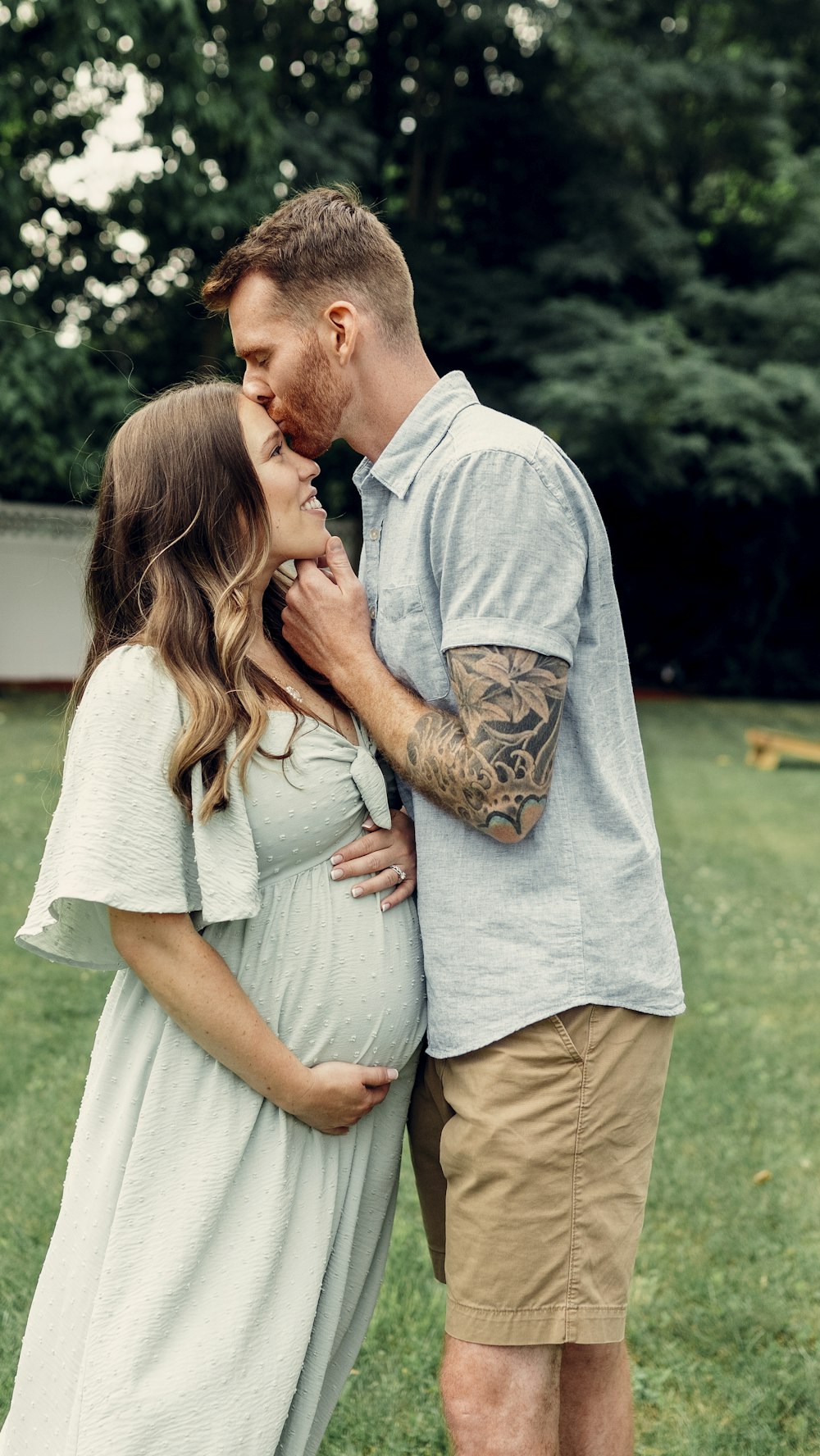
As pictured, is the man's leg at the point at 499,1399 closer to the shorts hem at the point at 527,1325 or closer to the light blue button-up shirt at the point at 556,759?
the shorts hem at the point at 527,1325

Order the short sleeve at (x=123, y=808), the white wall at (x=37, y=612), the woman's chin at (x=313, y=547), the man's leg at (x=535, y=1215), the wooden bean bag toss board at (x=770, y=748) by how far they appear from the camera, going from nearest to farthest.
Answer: the short sleeve at (x=123, y=808)
the man's leg at (x=535, y=1215)
the woman's chin at (x=313, y=547)
the wooden bean bag toss board at (x=770, y=748)
the white wall at (x=37, y=612)

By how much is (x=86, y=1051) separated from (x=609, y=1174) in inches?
127

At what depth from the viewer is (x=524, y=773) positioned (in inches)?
76.3

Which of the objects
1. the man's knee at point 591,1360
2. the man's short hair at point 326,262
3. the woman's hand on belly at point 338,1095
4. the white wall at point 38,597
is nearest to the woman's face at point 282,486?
the man's short hair at point 326,262

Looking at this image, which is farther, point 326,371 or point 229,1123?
point 326,371

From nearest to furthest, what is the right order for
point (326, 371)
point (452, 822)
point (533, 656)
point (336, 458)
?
point (533, 656), point (452, 822), point (326, 371), point (336, 458)

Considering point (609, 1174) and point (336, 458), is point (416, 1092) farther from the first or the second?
point (336, 458)

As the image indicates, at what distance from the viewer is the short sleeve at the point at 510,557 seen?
192 cm

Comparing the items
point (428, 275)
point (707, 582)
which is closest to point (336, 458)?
point (428, 275)

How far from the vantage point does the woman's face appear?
2.13 m

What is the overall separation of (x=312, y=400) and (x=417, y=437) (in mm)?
230

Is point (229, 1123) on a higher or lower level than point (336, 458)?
higher

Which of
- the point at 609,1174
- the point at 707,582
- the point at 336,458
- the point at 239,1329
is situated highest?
the point at 609,1174

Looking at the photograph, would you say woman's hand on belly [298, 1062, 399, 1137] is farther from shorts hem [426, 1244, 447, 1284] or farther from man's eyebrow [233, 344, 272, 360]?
man's eyebrow [233, 344, 272, 360]
